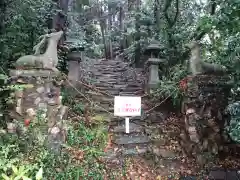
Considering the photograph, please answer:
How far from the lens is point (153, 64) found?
26.5ft

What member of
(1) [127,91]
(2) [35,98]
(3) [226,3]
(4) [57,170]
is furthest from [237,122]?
(1) [127,91]

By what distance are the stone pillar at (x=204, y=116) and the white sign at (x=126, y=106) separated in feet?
3.52

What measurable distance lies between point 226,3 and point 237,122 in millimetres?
1916

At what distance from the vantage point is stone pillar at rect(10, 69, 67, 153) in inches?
197

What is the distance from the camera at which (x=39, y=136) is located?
4.85 m

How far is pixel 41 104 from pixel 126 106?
5.11 feet

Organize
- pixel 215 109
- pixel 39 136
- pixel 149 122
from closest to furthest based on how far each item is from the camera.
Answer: pixel 39 136 → pixel 215 109 → pixel 149 122

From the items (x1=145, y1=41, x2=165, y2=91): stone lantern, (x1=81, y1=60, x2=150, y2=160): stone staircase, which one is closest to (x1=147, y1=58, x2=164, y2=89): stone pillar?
(x1=145, y1=41, x2=165, y2=91): stone lantern

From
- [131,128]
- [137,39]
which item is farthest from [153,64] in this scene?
[137,39]

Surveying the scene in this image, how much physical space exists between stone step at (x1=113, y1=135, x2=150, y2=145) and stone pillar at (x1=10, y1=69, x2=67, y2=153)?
3.99 feet

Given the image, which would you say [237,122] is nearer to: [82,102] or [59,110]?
[59,110]

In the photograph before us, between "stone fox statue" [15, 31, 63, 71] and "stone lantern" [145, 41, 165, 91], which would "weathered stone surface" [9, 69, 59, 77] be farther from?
"stone lantern" [145, 41, 165, 91]

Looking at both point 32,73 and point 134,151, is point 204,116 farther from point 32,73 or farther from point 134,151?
point 32,73

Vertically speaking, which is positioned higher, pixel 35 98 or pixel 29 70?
pixel 29 70
